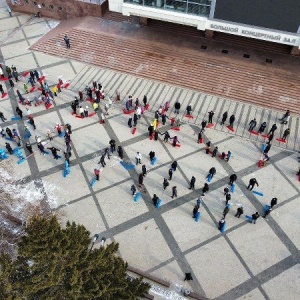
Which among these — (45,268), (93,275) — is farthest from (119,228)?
(45,268)

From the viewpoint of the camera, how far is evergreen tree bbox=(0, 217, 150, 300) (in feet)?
30.0

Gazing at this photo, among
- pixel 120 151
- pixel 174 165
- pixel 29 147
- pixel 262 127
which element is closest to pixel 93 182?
pixel 120 151

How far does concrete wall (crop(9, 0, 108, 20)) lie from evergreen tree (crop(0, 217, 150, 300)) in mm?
22922

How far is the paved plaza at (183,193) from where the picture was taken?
15641 millimetres

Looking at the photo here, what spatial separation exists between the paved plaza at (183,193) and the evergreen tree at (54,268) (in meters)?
5.43

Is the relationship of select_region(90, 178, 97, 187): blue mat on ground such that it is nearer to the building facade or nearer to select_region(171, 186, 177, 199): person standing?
select_region(171, 186, 177, 199): person standing

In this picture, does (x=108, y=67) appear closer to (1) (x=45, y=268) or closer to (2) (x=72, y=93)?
(2) (x=72, y=93)

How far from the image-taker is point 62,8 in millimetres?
30031

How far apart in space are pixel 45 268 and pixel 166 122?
14289mm

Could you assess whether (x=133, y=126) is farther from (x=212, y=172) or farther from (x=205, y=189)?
(x=205, y=189)

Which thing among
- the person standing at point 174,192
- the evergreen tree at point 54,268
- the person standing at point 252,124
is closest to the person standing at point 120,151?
the person standing at point 174,192

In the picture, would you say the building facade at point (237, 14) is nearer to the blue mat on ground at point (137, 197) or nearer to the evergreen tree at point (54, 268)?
the blue mat on ground at point (137, 197)

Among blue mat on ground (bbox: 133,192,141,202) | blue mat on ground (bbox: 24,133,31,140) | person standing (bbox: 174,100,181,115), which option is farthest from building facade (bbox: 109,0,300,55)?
blue mat on ground (bbox: 133,192,141,202)

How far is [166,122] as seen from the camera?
2234 centimetres
